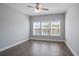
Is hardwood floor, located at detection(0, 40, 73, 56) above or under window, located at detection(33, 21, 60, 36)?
under

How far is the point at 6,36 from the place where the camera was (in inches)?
127

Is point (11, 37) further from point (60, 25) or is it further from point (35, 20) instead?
point (60, 25)

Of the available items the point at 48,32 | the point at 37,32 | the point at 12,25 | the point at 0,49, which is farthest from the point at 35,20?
the point at 0,49

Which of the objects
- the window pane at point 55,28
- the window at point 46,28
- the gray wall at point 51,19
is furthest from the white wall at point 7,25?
the window pane at point 55,28

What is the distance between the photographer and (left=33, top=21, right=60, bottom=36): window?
5.37 meters

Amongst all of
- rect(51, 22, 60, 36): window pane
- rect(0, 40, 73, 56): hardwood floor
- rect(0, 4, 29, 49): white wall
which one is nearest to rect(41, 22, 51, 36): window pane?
rect(51, 22, 60, 36): window pane

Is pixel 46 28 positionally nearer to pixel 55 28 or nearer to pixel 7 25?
pixel 55 28

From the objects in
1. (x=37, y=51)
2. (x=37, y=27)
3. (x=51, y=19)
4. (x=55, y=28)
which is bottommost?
(x=37, y=51)

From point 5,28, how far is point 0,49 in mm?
860

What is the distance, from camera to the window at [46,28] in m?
5.37

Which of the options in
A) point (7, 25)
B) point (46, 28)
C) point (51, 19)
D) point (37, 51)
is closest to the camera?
point (37, 51)

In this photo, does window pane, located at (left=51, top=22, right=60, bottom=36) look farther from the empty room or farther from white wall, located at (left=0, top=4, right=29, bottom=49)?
white wall, located at (left=0, top=4, right=29, bottom=49)

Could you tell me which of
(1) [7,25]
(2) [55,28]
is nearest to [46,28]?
(2) [55,28]

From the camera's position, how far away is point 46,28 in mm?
5656
